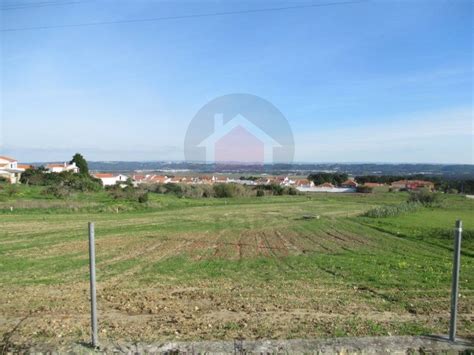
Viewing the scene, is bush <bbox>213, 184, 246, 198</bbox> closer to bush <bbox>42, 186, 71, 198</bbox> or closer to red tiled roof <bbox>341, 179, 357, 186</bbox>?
bush <bbox>42, 186, 71, 198</bbox>

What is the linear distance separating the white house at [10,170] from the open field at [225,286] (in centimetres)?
4767

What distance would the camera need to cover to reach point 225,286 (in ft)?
26.9

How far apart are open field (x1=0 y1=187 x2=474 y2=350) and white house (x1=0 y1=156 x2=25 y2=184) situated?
47670 mm

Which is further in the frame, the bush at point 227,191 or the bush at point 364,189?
the bush at point 364,189

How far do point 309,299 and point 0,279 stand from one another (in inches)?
303

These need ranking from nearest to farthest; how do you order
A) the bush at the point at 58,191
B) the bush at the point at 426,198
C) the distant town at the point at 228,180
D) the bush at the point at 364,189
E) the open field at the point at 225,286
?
the open field at the point at 225,286, the bush at the point at 58,191, the bush at the point at 426,198, the distant town at the point at 228,180, the bush at the point at 364,189

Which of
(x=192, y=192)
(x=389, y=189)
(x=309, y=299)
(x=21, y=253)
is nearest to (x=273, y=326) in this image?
(x=309, y=299)

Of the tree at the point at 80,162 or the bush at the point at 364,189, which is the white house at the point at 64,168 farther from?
the bush at the point at 364,189

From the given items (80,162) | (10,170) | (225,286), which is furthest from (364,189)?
(225,286)

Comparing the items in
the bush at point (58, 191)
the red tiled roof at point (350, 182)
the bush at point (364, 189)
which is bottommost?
the bush at point (364, 189)

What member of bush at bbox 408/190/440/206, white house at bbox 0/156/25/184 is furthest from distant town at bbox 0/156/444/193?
bush at bbox 408/190/440/206

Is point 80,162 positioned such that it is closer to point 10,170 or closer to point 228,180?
point 10,170

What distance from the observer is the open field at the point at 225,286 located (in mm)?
5043

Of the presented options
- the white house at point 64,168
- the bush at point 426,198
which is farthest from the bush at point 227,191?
the white house at point 64,168
